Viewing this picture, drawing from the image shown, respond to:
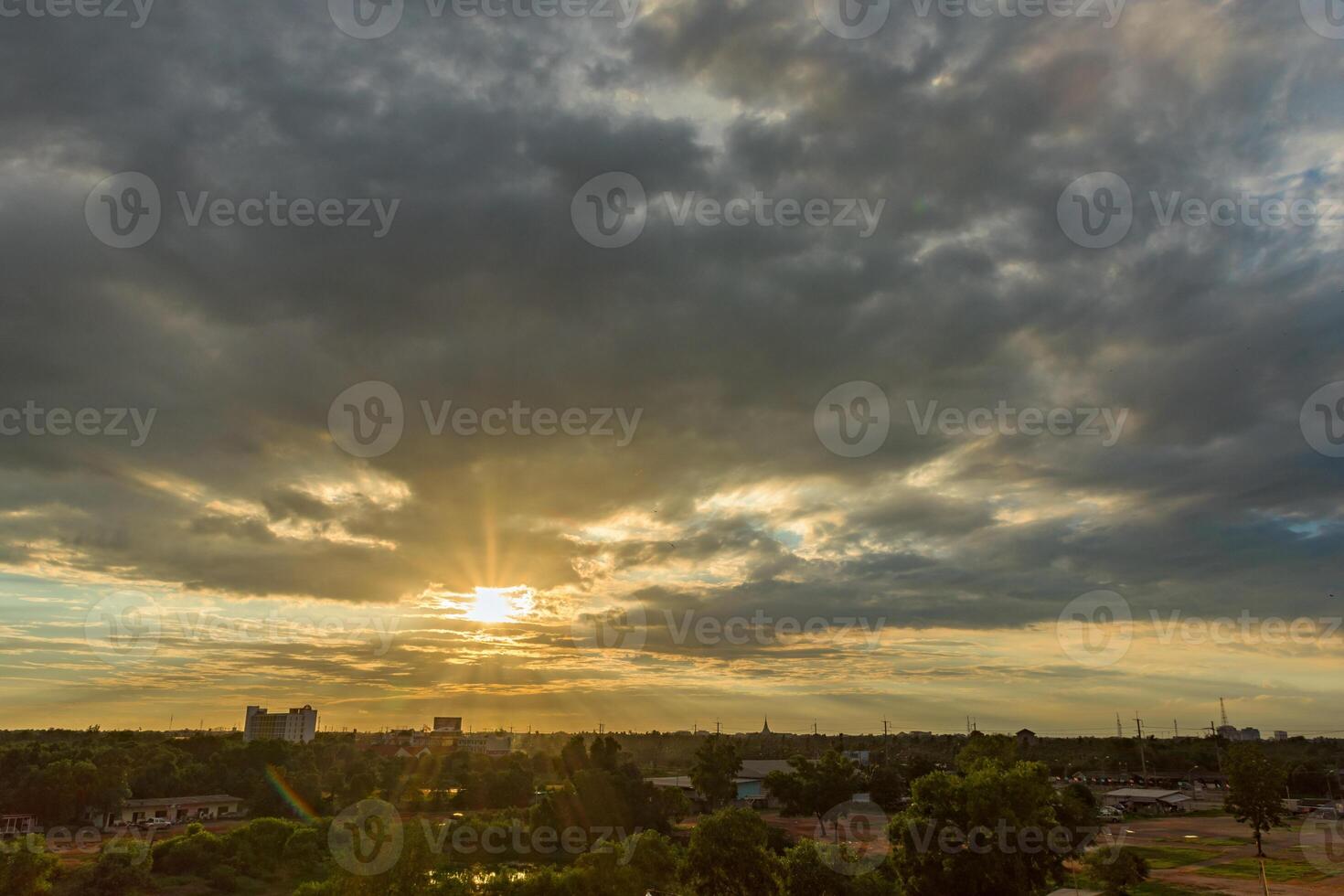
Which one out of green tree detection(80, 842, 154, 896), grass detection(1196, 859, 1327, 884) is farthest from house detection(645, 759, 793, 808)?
green tree detection(80, 842, 154, 896)

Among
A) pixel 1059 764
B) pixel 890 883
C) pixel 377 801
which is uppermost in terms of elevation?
pixel 377 801

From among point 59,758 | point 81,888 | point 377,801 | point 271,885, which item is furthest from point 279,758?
point 377,801

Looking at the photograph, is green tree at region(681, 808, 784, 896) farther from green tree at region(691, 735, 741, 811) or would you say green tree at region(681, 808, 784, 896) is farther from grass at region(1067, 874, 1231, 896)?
green tree at region(691, 735, 741, 811)

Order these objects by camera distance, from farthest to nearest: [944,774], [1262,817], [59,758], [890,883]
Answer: [59,758]
[1262,817]
[944,774]
[890,883]

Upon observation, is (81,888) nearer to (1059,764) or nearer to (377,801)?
(377,801)

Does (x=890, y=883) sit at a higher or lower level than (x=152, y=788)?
higher

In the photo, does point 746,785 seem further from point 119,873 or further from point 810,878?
point 810,878

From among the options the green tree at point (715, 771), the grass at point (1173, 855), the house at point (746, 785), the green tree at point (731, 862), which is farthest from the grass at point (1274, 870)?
the house at point (746, 785)
